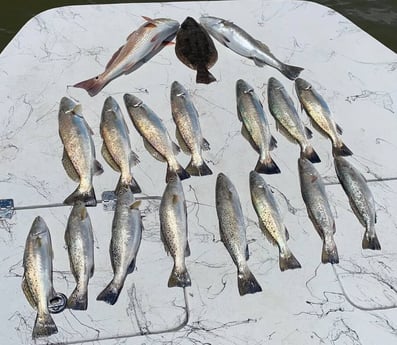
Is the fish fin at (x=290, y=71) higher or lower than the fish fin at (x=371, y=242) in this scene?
higher

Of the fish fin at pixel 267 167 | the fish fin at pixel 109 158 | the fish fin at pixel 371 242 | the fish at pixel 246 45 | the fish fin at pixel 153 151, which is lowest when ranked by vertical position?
the fish fin at pixel 371 242

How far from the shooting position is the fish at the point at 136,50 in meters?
3.45

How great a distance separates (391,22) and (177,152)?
356 centimetres

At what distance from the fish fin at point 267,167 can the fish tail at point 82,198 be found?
985mm

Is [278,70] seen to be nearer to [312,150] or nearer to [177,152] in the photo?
[312,150]

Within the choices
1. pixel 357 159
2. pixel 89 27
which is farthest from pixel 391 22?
pixel 89 27

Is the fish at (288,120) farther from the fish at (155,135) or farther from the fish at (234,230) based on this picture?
the fish at (155,135)

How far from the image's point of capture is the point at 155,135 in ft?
10.3

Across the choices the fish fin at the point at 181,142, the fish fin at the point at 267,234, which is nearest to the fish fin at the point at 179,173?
the fish fin at the point at 181,142

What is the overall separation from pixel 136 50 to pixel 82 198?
3.94 feet

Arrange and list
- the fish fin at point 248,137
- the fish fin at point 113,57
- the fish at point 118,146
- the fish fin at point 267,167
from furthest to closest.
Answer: the fish fin at point 113,57 → the fish fin at point 248,137 → the fish fin at point 267,167 → the fish at point 118,146

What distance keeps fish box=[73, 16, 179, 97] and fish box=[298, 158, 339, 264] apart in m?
1.34

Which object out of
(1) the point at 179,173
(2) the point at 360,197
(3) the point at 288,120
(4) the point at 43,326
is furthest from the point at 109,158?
(2) the point at 360,197

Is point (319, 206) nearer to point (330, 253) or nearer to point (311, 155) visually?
point (330, 253)
